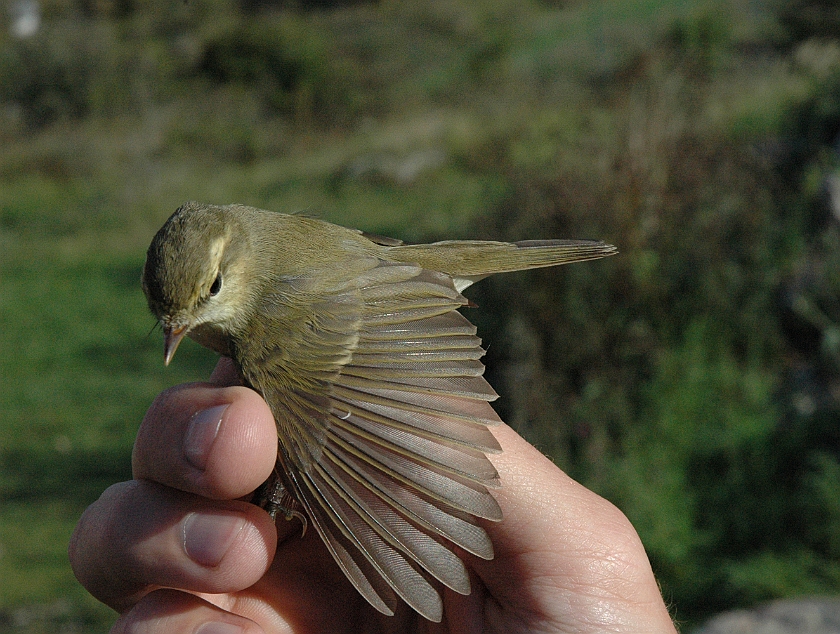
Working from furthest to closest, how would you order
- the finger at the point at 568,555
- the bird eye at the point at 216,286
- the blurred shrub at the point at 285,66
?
the blurred shrub at the point at 285,66
the bird eye at the point at 216,286
the finger at the point at 568,555

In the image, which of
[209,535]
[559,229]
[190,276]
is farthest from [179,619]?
[559,229]

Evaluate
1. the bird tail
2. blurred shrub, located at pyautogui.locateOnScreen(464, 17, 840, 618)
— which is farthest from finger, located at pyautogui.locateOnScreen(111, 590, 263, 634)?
blurred shrub, located at pyautogui.locateOnScreen(464, 17, 840, 618)

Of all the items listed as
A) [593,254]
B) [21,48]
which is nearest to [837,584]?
[593,254]

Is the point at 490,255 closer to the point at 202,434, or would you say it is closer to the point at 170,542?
the point at 202,434

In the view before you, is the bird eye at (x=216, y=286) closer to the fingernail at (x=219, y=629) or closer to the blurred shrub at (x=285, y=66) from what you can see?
the fingernail at (x=219, y=629)

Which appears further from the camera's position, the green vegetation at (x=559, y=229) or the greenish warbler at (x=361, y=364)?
the green vegetation at (x=559, y=229)

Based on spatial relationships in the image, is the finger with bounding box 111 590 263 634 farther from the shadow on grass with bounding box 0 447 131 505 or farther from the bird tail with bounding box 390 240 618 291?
the shadow on grass with bounding box 0 447 131 505

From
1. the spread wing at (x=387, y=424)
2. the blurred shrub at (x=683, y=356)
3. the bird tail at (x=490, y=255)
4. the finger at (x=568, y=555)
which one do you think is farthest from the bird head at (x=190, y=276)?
the blurred shrub at (x=683, y=356)
